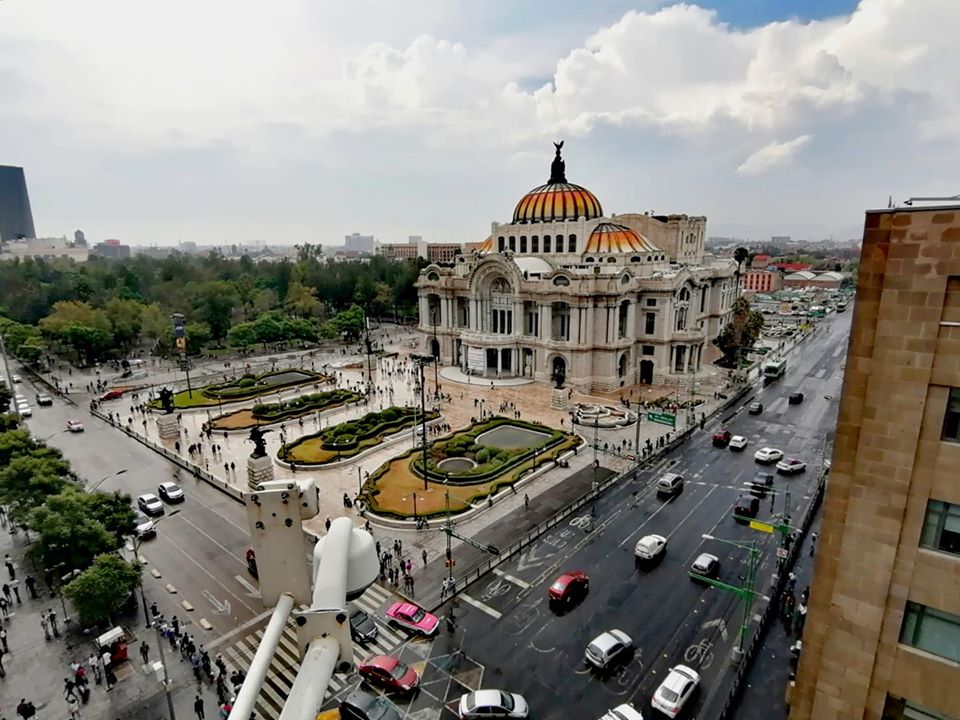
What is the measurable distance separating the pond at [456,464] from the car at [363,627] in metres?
16.1

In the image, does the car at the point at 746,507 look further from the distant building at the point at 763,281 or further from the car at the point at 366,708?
the distant building at the point at 763,281

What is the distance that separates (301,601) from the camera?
5.59 metres

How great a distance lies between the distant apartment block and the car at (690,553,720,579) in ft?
52.2

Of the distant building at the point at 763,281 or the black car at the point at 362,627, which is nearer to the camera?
the black car at the point at 362,627

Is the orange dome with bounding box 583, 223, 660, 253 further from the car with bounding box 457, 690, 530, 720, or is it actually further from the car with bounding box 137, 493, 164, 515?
the car with bounding box 457, 690, 530, 720

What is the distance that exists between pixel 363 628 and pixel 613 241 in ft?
181

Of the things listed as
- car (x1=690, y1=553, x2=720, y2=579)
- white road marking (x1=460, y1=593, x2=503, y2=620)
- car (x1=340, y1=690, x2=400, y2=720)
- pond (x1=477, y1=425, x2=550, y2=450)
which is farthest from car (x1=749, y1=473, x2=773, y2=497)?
car (x1=340, y1=690, x2=400, y2=720)

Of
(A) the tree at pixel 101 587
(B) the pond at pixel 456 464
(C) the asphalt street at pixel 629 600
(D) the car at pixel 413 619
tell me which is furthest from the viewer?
(B) the pond at pixel 456 464

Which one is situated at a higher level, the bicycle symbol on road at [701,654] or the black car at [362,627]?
the black car at [362,627]

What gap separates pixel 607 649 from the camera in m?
21.3

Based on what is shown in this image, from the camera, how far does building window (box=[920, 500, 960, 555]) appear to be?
10180 millimetres

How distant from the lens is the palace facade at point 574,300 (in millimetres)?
61094

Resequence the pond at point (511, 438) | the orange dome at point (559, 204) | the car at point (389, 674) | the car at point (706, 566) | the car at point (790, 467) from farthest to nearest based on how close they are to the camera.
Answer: the orange dome at point (559, 204) < the pond at point (511, 438) < the car at point (790, 467) < the car at point (706, 566) < the car at point (389, 674)

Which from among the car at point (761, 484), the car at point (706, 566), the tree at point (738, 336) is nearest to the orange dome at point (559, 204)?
the tree at point (738, 336)
